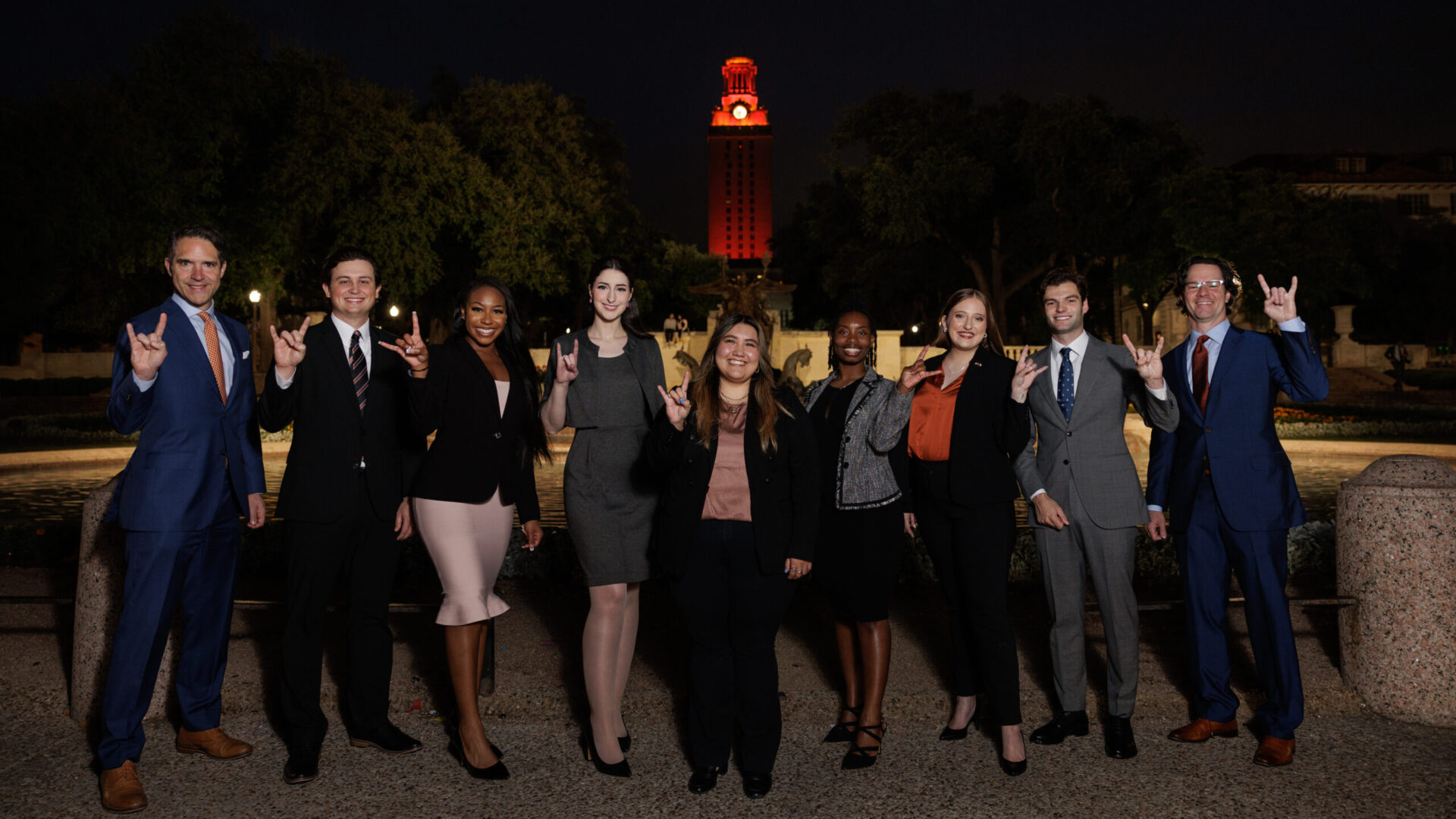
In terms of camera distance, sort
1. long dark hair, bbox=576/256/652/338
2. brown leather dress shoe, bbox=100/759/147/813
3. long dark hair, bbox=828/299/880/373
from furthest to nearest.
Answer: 1. long dark hair, bbox=828/299/880/373
2. long dark hair, bbox=576/256/652/338
3. brown leather dress shoe, bbox=100/759/147/813

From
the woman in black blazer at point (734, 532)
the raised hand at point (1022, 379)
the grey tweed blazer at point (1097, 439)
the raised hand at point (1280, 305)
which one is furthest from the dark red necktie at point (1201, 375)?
the woman in black blazer at point (734, 532)

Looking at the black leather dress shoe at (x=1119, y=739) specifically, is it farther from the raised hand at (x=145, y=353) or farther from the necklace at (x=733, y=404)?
the raised hand at (x=145, y=353)

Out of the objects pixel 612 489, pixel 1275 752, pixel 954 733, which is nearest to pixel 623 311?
pixel 612 489

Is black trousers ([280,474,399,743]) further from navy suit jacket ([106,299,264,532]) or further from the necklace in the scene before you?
the necklace

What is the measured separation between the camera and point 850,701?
425cm

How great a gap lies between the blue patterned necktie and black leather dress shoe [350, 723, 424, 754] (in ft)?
10.4

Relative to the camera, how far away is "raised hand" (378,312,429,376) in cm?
379

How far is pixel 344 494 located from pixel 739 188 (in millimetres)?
118327

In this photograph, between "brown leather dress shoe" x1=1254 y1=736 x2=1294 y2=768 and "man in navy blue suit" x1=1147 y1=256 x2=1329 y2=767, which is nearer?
"brown leather dress shoe" x1=1254 y1=736 x2=1294 y2=768

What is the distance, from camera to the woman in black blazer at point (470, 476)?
385 cm

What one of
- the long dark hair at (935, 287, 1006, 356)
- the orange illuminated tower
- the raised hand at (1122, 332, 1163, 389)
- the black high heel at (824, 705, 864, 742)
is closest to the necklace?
the long dark hair at (935, 287, 1006, 356)

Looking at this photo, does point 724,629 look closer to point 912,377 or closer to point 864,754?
point 864,754

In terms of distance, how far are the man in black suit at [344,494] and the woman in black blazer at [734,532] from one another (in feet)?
3.96

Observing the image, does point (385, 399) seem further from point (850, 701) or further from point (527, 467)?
point (850, 701)
